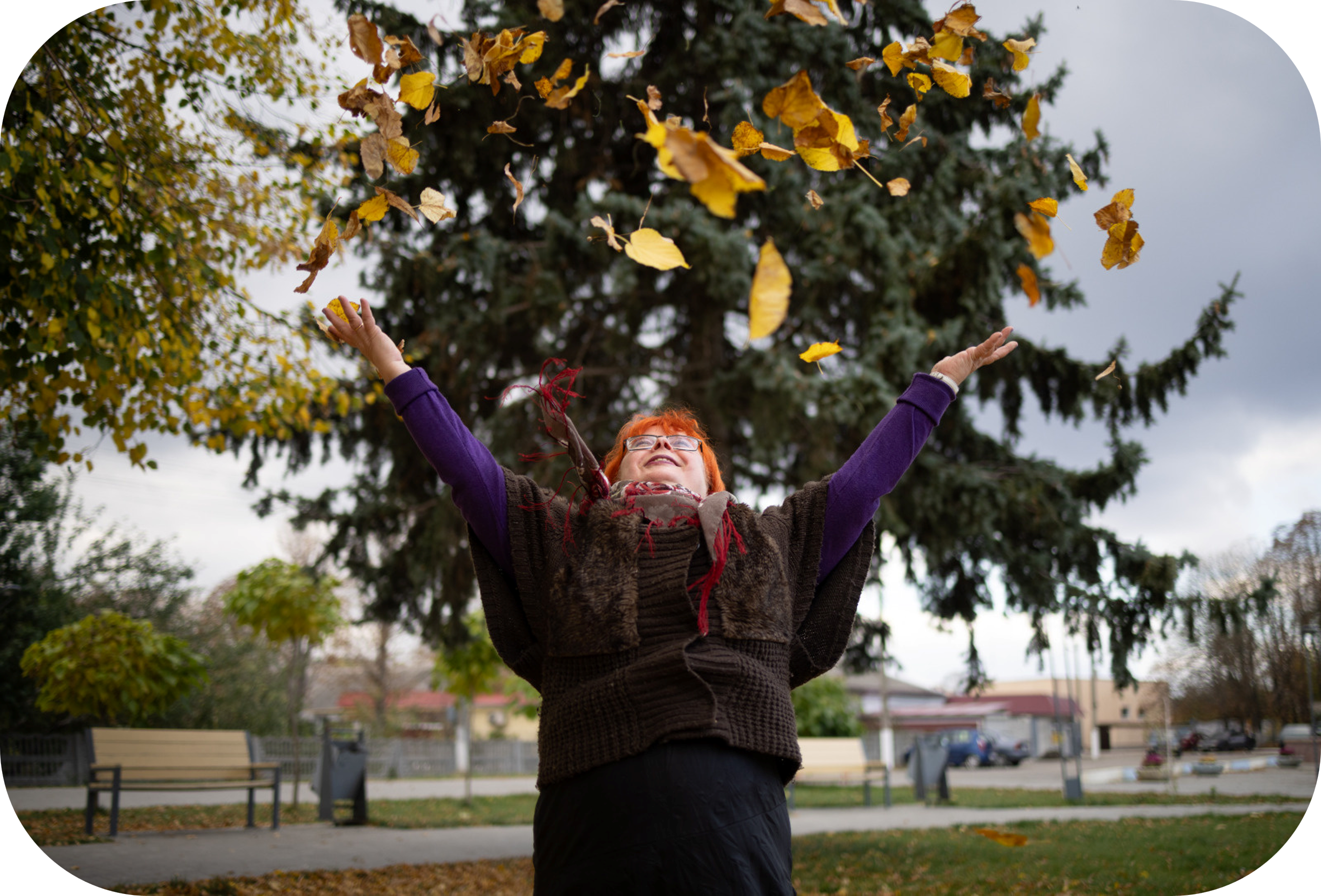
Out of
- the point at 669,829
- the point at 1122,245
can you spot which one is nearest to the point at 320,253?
the point at 669,829

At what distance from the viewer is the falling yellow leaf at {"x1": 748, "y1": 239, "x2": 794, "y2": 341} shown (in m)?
1.44

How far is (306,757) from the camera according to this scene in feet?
56.9

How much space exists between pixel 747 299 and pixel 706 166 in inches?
257

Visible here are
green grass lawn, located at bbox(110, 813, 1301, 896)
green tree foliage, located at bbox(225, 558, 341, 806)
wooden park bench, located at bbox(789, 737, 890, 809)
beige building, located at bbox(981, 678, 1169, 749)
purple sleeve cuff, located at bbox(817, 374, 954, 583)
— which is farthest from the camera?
wooden park bench, located at bbox(789, 737, 890, 809)

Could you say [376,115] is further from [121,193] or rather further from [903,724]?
[903,724]

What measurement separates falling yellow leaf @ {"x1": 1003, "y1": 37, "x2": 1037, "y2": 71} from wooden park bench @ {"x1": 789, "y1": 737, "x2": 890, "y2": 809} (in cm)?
1147

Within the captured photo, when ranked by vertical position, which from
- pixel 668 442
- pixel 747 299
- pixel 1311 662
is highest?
pixel 747 299

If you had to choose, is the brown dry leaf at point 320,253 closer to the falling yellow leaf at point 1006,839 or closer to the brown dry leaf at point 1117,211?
the brown dry leaf at point 1117,211

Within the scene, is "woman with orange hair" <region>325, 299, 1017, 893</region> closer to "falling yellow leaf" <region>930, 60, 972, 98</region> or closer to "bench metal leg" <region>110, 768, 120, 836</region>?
"falling yellow leaf" <region>930, 60, 972, 98</region>

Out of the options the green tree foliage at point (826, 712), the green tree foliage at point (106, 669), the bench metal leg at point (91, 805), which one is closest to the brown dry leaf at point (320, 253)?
the bench metal leg at point (91, 805)

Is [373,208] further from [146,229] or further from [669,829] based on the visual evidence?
[146,229]

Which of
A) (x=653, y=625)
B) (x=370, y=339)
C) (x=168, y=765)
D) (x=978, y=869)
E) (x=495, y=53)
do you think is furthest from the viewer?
(x=168, y=765)

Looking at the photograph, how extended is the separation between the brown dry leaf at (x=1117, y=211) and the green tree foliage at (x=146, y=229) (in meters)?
3.45

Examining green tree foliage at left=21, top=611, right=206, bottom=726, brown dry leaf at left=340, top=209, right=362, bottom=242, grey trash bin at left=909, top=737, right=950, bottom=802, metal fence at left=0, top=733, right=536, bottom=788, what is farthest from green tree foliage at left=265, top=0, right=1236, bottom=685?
grey trash bin at left=909, top=737, right=950, bottom=802
